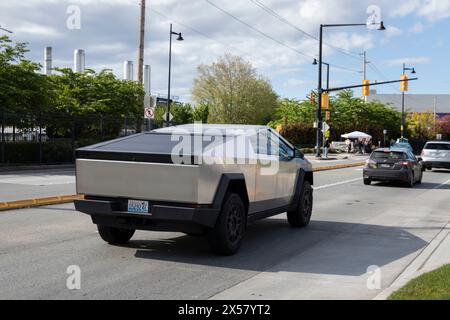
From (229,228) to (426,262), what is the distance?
2605 mm

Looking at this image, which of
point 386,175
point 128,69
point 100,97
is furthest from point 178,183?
point 128,69

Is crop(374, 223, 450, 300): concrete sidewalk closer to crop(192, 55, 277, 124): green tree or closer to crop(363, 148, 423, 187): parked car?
crop(363, 148, 423, 187): parked car

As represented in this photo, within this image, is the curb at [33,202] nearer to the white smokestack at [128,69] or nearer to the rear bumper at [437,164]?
the rear bumper at [437,164]

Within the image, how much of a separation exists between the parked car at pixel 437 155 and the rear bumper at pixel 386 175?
1050 centimetres

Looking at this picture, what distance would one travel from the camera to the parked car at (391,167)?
66.6ft

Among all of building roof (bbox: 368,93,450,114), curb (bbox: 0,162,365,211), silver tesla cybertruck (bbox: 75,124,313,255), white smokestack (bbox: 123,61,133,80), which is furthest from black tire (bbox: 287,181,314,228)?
building roof (bbox: 368,93,450,114)

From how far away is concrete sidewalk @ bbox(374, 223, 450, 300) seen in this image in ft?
20.2

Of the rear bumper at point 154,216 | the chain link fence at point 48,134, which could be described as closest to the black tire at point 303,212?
the rear bumper at point 154,216

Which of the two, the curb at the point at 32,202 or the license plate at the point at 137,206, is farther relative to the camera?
the curb at the point at 32,202

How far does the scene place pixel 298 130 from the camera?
65.8m

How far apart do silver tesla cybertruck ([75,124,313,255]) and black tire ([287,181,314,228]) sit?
169 centimetres
